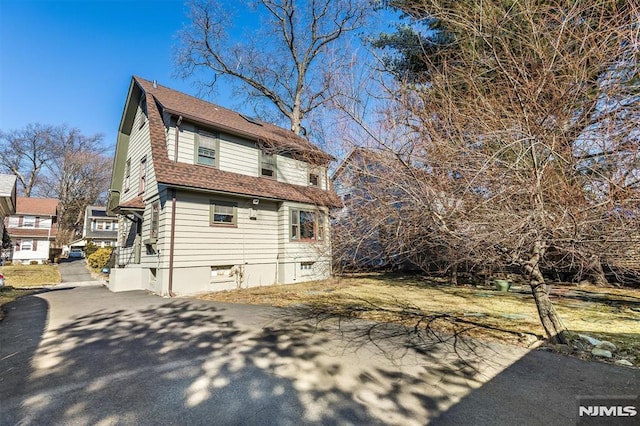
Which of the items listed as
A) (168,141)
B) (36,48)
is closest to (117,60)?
(36,48)

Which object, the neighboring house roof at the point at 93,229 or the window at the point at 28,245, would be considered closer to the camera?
the window at the point at 28,245

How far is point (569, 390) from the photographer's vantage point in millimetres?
3125

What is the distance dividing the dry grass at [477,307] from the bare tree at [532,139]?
123 centimetres

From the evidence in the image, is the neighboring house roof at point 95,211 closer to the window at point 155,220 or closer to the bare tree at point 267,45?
the bare tree at point 267,45

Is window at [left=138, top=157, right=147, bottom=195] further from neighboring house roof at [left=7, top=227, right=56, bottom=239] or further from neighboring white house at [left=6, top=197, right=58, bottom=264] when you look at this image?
neighboring house roof at [left=7, top=227, right=56, bottom=239]

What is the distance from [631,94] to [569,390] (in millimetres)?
3500

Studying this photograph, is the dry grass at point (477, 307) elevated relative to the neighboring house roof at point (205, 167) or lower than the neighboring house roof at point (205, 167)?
lower

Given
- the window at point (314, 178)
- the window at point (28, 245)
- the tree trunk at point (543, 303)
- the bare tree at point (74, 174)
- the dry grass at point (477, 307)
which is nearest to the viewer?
the tree trunk at point (543, 303)

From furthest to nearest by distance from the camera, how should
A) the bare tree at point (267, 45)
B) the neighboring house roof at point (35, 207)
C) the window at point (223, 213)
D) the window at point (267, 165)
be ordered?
the neighboring house roof at point (35, 207) < the bare tree at point (267, 45) < the window at point (267, 165) < the window at point (223, 213)

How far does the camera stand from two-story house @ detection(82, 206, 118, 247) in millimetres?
36062

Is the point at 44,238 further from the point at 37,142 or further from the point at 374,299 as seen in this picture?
the point at 374,299

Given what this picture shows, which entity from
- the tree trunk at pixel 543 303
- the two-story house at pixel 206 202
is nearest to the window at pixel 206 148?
the two-story house at pixel 206 202

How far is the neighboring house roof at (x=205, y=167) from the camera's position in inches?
386

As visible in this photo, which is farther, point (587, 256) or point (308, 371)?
point (587, 256)
